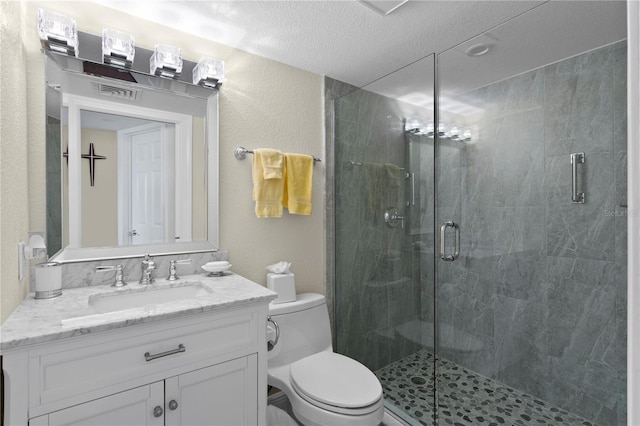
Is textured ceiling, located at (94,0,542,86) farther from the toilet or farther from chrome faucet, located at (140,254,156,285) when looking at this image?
the toilet

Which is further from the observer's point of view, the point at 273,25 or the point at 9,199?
the point at 273,25

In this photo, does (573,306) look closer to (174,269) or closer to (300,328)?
(300,328)

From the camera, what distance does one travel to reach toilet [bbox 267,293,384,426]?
1.43 meters

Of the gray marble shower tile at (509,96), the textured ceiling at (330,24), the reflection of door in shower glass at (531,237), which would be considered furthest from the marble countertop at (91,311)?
the gray marble shower tile at (509,96)

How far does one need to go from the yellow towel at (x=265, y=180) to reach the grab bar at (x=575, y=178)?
1.53 meters

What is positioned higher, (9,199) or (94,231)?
(9,199)

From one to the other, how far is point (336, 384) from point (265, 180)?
1.16 meters

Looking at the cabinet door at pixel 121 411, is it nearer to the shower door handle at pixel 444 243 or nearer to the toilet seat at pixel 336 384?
the toilet seat at pixel 336 384

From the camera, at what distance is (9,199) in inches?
44.6

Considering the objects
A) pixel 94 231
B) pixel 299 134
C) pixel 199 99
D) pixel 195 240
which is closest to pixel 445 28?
pixel 299 134

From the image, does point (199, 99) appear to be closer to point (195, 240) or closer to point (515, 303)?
point (195, 240)

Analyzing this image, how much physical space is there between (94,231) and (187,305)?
71cm

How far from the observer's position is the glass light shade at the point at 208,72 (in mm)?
1789

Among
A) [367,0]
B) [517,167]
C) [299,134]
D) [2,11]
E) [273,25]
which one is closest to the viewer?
[2,11]
